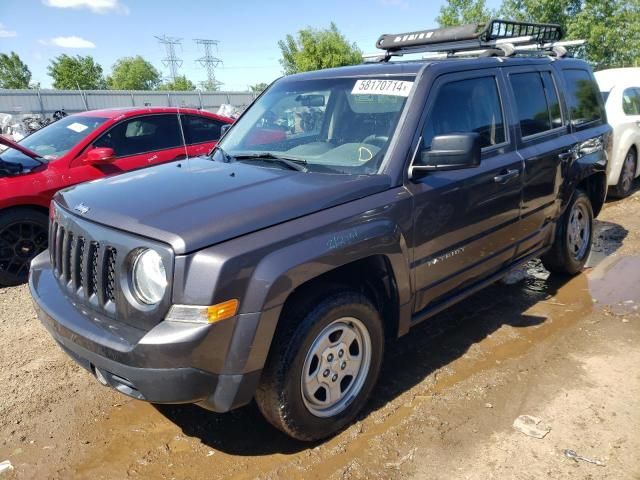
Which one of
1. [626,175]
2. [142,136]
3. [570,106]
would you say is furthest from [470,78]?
[626,175]

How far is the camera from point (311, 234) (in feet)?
8.06

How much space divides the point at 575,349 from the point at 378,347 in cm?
170

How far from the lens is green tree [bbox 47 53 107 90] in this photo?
5388 centimetres

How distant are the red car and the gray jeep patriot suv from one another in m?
1.90

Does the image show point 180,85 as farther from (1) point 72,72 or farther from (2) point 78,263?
(2) point 78,263

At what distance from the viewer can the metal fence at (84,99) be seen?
936 inches

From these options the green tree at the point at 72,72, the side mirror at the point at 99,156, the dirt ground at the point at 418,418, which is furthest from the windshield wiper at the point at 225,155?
the green tree at the point at 72,72

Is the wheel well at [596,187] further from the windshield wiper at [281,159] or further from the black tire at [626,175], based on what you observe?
the black tire at [626,175]

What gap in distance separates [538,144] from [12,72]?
67599mm

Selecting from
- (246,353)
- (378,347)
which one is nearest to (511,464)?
(378,347)

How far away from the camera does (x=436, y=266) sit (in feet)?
10.5

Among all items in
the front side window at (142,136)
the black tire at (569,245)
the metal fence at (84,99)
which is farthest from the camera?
the metal fence at (84,99)

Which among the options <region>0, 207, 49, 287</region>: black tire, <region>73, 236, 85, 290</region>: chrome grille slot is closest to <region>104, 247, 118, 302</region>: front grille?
<region>73, 236, 85, 290</region>: chrome grille slot

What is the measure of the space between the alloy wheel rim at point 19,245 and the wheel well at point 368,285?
4.03 m
